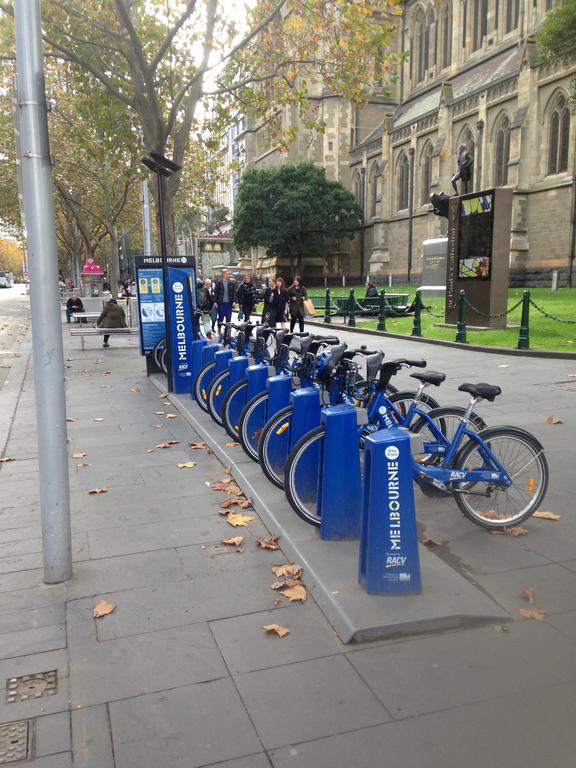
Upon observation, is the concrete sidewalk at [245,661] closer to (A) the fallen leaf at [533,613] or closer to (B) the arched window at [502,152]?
(A) the fallen leaf at [533,613]

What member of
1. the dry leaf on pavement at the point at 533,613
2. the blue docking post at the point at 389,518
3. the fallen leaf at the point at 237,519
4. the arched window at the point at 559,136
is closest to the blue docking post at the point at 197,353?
the fallen leaf at the point at 237,519

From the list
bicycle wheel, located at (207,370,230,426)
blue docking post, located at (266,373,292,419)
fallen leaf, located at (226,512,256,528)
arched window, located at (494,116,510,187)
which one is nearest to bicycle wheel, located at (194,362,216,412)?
bicycle wheel, located at (207,370,230,426)

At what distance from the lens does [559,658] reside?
2.90 meters

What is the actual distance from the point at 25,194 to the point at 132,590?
7.45 ft

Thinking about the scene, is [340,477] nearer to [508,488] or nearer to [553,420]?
[508,488]

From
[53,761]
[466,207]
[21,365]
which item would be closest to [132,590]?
[53,761]

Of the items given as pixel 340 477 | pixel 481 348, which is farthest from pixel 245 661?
pixel 481 348

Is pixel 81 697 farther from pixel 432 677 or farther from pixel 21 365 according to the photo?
pixel 21 365

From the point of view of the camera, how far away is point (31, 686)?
280cm

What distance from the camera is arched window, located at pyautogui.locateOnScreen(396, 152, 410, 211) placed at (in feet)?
155

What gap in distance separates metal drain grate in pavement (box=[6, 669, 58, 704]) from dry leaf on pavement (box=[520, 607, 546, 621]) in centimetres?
230

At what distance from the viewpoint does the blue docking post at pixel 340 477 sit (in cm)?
389

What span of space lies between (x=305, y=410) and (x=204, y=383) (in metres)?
3.57

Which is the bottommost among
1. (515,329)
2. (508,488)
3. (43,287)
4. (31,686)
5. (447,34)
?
(31,686)
